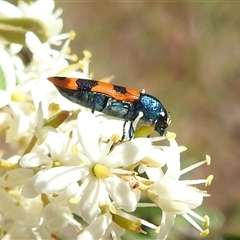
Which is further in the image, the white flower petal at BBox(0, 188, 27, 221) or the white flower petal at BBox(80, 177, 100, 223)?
the white flower petal at BBox(0, 188, 27, 221)

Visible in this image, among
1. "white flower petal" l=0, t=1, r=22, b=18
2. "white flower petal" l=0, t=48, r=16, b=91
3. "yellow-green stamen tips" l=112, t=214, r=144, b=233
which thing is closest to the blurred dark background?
"white flower petal" l=0, t=1, r=22, b=18

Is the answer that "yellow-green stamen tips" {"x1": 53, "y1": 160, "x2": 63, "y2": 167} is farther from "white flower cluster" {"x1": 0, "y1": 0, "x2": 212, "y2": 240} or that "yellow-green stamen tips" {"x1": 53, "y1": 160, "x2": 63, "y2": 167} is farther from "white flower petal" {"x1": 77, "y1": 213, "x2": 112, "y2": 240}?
"white flower petal" {"x1": 77, "y1": 213, "x2": 112, "y2": 240}

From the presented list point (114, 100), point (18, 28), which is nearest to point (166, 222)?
point (114, 100)

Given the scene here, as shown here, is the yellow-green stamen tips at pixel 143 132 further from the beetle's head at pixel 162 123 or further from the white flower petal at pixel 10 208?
the white flower petal at pixel 10 208

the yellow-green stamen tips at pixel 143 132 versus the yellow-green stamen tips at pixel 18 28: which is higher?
the yellow-green stamen tips at pixel 18 28

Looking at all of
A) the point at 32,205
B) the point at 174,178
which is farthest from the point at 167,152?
the point at 32,205

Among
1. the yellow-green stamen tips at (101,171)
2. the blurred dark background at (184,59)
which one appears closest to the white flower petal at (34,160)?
the yellow-green stamen tips at (101,171)
